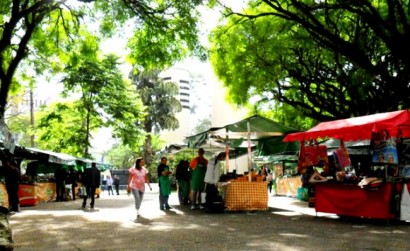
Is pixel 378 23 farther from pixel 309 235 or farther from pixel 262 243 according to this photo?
pixel 262 243

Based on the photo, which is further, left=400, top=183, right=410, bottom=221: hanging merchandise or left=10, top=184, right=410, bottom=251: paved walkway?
left=400, top=183, right=410, bottom=221: hanging merchandise

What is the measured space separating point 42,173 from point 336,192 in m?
23.1

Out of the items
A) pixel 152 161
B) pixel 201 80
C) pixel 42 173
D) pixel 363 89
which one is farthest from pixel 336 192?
pixel 201 80

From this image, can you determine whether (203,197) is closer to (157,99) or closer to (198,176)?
(198,176)

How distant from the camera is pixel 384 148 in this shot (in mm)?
10172

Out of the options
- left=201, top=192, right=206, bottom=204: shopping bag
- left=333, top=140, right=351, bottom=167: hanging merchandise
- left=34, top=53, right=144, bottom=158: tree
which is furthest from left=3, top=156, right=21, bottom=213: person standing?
left=34, top=53, right=144, bottom=158: tree

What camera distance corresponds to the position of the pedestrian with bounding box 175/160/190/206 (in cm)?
1672

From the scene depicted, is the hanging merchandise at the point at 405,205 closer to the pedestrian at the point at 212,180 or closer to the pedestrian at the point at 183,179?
the pedestrian at the point at 212,180

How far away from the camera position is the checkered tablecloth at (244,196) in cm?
1334

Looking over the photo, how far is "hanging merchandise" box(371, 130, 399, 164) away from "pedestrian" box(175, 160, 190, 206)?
7749 mm

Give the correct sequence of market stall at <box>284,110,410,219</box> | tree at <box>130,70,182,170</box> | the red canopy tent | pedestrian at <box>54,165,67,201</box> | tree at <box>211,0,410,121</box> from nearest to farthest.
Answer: the red canopy tent → market stall at <box>284,110,410,219</box> → tree at <box>211,0,410,121</box> → pedestrian at <box>54,165,67,201</box> → tree at <box>130,70,182,170</box>

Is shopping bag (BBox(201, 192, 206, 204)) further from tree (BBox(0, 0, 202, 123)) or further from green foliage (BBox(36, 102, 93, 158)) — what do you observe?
green foliage (BBox(36, 102, 93, 158))

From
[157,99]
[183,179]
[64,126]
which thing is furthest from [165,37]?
[157,99]

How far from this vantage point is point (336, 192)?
11367mm
